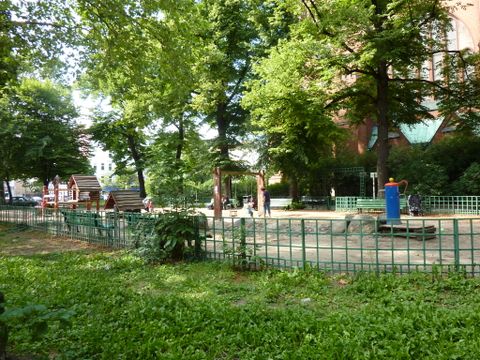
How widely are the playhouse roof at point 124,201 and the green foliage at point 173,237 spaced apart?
7872 millimetres

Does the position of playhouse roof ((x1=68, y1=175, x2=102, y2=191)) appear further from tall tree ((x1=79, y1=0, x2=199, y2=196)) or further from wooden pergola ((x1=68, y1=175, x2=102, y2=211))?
tall tree ((x1=79, y1=0, x2=199, y2=196))

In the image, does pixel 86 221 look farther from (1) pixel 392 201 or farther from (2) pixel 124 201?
(1) pixel 392 201

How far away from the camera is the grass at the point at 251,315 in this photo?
12.6 ft

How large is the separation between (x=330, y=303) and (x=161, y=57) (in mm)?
7530

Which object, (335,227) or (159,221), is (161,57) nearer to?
(159,221)

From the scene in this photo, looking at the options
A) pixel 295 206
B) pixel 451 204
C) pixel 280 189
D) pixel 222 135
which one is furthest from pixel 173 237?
pixel 280 189

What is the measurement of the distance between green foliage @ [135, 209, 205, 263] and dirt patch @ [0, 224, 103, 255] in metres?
3.24

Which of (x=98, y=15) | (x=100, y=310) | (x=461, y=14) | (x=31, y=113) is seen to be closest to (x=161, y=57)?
(x=98, y=15)

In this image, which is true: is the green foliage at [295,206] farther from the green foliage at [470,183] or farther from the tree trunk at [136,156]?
the tree trunk at [136,156]

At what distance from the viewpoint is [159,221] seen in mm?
8508

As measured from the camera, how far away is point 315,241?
35.1 ft

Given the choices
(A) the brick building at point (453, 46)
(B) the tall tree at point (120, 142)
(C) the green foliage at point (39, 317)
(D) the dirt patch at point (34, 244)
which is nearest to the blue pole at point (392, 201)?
(D) the dirt patch at point (34, 244)

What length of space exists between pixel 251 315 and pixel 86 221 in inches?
353

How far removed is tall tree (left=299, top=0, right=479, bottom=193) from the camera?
17.0 m
